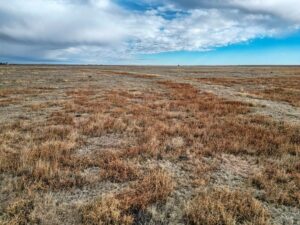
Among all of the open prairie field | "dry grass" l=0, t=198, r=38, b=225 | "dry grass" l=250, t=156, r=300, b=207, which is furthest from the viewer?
"dry grass" l=250, t=156, r=300, b=207

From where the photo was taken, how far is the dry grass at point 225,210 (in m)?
4.94

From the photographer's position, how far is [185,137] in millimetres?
10695

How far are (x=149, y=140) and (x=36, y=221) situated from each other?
18.4 ft

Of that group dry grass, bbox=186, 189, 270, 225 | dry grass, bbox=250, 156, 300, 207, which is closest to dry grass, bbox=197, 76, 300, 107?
dry grass, bbox=250, 156, 300, 207

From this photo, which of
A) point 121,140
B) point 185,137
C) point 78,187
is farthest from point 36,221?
point 185,137

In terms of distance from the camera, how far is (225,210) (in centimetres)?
525

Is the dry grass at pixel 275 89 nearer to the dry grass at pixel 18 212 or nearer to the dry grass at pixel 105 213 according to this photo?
the dry grass at pixel 105 213

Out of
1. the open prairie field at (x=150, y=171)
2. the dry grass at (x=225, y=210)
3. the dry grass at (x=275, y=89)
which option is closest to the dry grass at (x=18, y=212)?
the open prairie field at (x=150, y=171)

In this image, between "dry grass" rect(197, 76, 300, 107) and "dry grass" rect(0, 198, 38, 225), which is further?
"dry grass" rect(197, 76, 300, 107)

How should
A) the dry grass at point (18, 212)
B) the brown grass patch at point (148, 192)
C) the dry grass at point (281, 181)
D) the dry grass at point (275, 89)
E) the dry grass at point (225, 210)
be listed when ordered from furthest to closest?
the dry grass at point (275, 89) → the dry grass at point (281, 181) → the brown grass patch at point (148, 192) → the dry grass at point (225, 210) → the dry grass at point (18, 212)

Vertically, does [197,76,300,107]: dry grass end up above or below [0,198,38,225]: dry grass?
below

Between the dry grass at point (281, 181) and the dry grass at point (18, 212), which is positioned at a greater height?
the dry grass at point (18, 212)

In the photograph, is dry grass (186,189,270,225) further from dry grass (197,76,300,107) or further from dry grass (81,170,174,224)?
dry grass (197,76,300,107)

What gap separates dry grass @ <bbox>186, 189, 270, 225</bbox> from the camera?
494 cm
